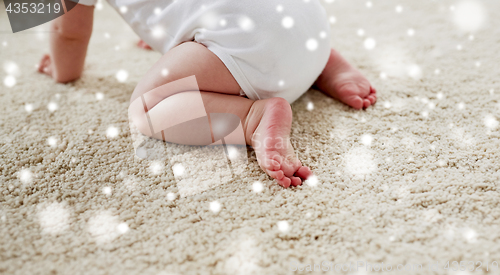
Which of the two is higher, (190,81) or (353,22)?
(190,81)

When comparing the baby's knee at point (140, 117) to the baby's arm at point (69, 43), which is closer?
the baby's knee at point (140, 117)

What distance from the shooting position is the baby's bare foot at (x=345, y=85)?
910mm

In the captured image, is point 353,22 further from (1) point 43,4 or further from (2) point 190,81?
(1) point 43,4

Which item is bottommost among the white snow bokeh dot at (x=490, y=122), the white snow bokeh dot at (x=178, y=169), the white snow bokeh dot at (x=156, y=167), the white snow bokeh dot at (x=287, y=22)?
the white snow bokeh dot at (x=156, y=167)

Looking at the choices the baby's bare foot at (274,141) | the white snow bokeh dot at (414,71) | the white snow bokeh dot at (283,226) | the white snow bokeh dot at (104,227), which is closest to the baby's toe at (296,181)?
the baby's bare foot at (274,141)

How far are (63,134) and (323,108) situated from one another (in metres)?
0.69

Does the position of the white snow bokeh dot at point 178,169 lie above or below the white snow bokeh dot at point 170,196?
below

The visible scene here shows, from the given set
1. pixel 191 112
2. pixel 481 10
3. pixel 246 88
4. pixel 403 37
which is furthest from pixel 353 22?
pixel 191 112

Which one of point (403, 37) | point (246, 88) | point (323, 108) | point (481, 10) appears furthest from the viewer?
point (481, 10)

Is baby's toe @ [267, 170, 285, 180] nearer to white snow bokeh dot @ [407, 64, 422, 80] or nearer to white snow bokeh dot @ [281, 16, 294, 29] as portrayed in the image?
white snow bokeh dot @ [281, 16, 294, 29]

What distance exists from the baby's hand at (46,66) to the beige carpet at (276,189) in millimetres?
39

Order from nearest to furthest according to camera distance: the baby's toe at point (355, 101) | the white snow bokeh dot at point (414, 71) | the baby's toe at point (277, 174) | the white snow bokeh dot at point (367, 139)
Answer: the baby's toe at point (277, 174), the white snow bokeh dot at point (367, 139), the baby's toe at point (355, 101), the white snow bokeh dot at point (414, 71)

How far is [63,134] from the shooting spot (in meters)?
0.83

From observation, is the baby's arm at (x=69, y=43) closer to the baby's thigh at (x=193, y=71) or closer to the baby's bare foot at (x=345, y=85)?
the baby's thigh at (x=193, y=71)
